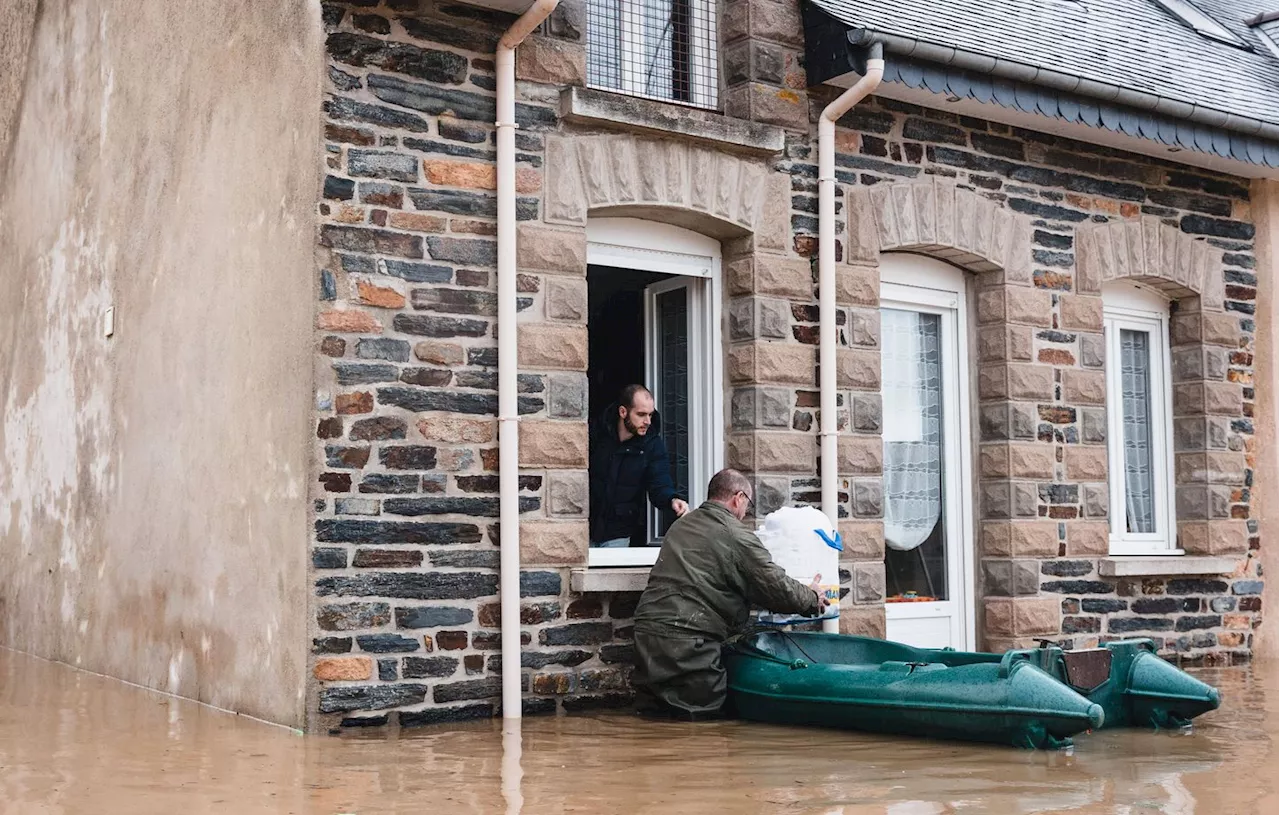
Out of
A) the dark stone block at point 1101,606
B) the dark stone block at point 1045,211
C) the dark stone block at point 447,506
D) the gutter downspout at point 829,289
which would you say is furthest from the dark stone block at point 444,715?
the dark stone block at point 1045,211

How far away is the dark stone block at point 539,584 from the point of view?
799cm

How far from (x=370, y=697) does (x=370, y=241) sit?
2.18m

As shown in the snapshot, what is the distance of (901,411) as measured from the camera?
9922mm

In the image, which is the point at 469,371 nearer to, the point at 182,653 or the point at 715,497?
the point at 715,497

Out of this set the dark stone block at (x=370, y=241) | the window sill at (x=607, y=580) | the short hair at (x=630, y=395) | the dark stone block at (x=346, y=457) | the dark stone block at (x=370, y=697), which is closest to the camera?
the dark stone block at (x=370, y=697)

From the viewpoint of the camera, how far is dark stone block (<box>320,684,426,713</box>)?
24.1ft

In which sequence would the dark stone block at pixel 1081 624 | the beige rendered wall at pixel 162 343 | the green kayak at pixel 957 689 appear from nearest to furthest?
the green kayak at pixel 957 689 < the beige rendered wall at pixel 162 343 < the dark stone block at pixel 1081 624

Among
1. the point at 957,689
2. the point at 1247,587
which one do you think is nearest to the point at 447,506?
the point at 957,689

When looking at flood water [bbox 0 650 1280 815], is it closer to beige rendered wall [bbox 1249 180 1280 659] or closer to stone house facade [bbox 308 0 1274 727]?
stone house facade [bbox 308 0 1274 727]

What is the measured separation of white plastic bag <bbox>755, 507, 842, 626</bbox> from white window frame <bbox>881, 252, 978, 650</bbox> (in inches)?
68.4

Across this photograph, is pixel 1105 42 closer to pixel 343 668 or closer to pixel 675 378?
pixel 675 378

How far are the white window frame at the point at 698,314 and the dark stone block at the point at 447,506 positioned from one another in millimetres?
1218

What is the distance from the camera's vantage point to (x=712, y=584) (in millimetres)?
7906

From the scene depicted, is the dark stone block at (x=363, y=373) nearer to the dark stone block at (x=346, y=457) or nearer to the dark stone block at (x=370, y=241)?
the dark stone block at (x=346, y=457)
